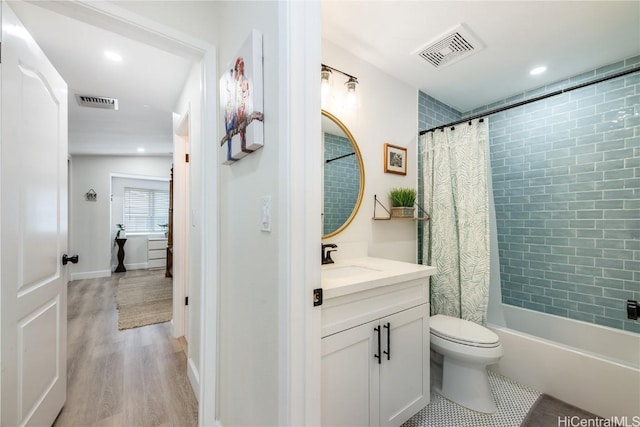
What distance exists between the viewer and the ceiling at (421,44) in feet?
4.89

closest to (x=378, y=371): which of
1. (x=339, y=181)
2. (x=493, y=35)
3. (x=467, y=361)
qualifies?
(x=467, y=361)

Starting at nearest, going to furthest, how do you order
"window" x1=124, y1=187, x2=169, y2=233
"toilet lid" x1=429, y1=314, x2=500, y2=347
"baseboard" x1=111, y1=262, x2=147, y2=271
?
"toilet lid" x1=429, y1=314, x2=500, y2=347 → "baseboard" x1=111, y1=262, x2=147, y2=271 → "window" x1=124, y1=187, x2=169, y2=233

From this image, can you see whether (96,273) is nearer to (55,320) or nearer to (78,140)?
(78,140)

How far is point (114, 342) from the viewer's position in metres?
2.38

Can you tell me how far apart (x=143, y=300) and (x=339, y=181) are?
3307mm

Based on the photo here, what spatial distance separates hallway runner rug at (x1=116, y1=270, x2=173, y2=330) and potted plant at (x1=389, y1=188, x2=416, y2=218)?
2745 millimetres

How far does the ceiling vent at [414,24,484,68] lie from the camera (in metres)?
1.71

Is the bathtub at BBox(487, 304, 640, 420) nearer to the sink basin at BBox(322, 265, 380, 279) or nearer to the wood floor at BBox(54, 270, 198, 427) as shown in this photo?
the sink basin at BBox(322, 265, 380, 279)

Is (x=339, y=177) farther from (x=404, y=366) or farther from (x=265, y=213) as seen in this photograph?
(x=404, y=366)

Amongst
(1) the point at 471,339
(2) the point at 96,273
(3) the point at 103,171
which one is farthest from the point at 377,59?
(2) the point at 96,273

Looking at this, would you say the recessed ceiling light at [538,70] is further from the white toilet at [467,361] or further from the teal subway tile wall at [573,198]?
the white toilet at [467,361]

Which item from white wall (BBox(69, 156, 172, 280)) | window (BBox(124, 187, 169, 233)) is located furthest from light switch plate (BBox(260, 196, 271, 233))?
window (BBox(124, 187, 169, 233))

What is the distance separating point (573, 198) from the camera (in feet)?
7.18

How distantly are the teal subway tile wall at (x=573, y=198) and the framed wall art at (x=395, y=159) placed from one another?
0.61 metres
